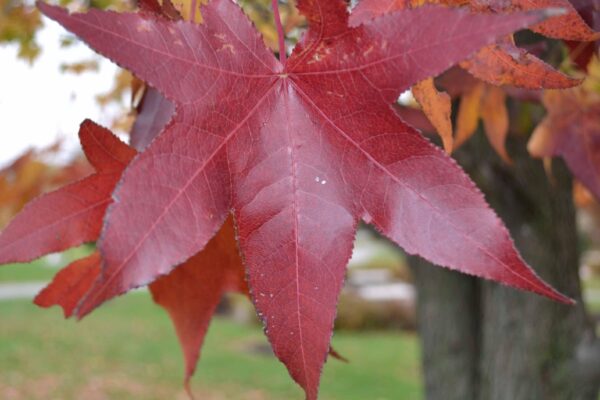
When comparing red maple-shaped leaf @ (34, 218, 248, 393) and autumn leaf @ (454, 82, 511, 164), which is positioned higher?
red maple-shaped leaf @ (34, 218, 248, 393)

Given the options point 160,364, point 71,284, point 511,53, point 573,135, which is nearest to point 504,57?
point 511,53

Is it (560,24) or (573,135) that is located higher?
(560,24)

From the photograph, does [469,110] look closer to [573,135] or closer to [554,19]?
[573,135]

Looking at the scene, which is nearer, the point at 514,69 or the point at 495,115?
the point at 514,69

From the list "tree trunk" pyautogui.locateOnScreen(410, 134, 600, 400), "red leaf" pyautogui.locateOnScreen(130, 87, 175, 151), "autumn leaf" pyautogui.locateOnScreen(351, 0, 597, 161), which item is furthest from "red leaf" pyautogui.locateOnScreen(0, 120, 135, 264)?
"tree trunk" pyautogui.locateOnScreen(410, 134, 600, 400)

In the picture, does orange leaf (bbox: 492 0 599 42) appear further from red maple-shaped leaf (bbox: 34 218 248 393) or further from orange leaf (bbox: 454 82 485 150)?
orange leaf (bbox: 454 82 485 150)

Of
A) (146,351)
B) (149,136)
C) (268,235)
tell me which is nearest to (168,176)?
(268,235)
